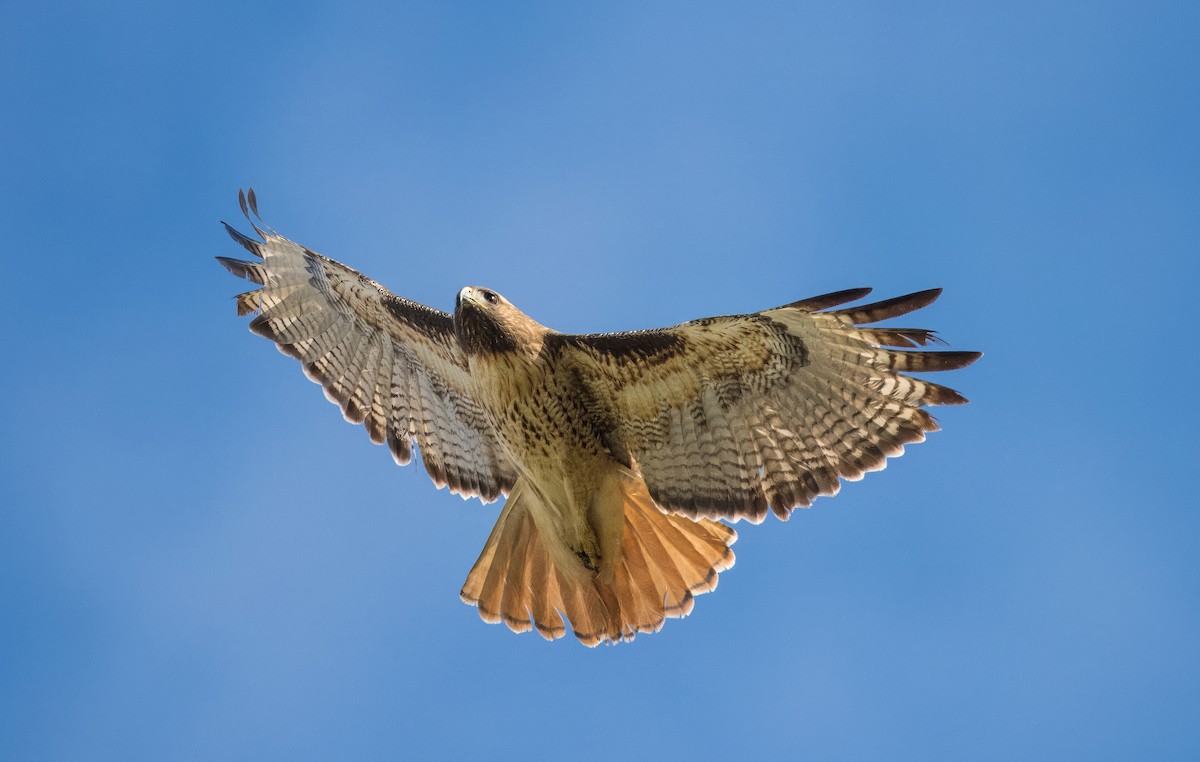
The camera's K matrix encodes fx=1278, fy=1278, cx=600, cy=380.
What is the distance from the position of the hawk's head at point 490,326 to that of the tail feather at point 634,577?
93 centimetres

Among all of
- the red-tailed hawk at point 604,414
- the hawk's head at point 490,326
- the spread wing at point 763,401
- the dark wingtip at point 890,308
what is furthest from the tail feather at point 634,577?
the dark wingtip at point 890,308

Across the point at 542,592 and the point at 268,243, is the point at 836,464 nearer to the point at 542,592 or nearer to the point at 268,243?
the point at 542,592

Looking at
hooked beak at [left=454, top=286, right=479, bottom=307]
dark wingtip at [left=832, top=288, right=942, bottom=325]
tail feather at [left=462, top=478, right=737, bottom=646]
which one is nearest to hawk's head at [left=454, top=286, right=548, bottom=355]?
hooked beak at [left=454, top=286, right=479, bottom=307]

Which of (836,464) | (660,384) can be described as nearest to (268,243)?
(660,384)

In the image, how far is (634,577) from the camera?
7.38m

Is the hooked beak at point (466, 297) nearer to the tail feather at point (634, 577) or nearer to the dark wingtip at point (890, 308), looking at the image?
the tail feather at point (634, 577)

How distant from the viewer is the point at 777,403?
6930mm

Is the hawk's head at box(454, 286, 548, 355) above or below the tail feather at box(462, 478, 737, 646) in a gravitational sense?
above

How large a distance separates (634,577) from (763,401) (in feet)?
4.29

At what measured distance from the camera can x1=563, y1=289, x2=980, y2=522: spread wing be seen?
22.1 ft

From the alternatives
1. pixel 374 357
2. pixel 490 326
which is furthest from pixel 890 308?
pixel 374 357

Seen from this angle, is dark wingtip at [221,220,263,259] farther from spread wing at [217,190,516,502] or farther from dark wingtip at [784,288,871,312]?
dark wingtip at [784,288,871,312]

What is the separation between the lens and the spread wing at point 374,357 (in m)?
7.82

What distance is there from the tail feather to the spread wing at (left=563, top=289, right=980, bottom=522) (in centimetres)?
36
